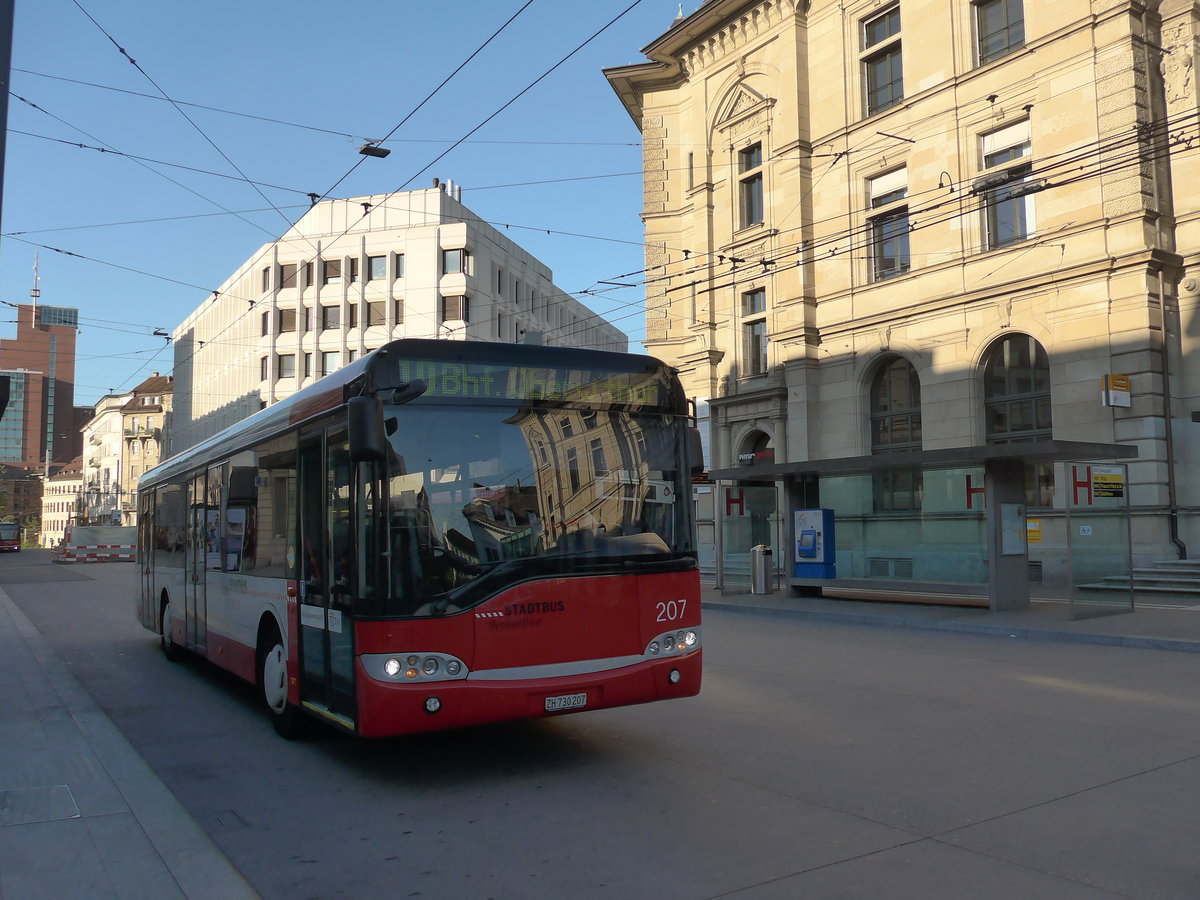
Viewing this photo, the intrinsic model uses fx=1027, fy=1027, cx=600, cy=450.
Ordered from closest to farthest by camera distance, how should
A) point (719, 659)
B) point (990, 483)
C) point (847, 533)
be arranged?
point (719, 659) → point (990, 483) → point (847, 533)

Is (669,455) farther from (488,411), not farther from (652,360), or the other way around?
(488,411)

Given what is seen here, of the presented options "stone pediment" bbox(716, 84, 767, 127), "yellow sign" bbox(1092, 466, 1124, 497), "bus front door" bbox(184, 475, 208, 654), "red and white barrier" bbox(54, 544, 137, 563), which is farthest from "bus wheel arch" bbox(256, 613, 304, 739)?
"red and white barrier" bbox(54, 544, 137, 563)

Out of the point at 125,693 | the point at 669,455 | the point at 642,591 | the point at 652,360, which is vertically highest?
the point at 652,360

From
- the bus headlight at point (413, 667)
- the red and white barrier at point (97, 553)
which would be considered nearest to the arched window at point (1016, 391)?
the bus headlight at point (413, 667)

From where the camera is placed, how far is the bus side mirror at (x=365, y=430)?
5996 millimetres

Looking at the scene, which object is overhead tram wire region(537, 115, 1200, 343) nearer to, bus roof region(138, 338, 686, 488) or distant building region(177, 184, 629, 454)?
bus roof region(138, 338, 686, 488)

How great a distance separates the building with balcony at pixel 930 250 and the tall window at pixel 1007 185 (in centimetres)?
5

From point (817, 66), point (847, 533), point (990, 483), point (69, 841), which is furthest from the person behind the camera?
point (817, 66)

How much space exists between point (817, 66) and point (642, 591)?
2668 cm

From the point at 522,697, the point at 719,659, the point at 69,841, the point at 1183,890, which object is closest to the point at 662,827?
the point at 522,697

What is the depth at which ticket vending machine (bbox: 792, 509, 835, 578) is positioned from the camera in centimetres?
2036

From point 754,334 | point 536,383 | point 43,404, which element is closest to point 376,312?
point 754,334

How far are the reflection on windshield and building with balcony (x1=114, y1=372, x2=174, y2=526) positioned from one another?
97.7 m

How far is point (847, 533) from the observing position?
1994 centimetres
